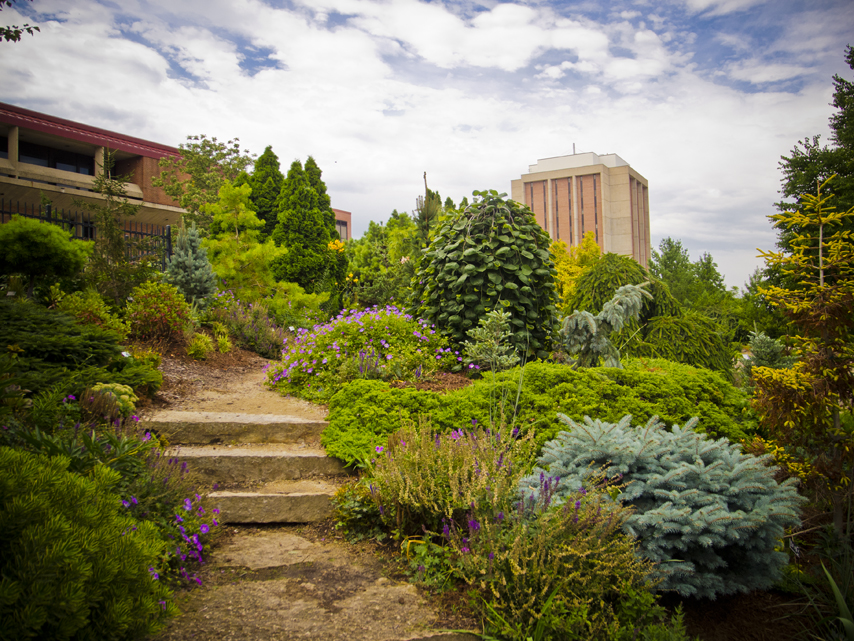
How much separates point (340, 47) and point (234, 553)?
17.3ft

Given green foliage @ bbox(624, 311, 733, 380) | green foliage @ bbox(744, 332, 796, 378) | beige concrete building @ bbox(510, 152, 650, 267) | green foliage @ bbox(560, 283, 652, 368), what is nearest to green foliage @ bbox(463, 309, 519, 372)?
green foliage @ bbox(560, 283, 652, 368)

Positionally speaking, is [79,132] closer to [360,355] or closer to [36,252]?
[36,252]

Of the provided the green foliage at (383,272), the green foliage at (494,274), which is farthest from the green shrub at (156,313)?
the green foliage at (383,272)

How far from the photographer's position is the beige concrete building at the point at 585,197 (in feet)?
206

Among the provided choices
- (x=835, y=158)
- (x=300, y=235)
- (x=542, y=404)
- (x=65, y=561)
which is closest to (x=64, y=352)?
(x=65, y=561)

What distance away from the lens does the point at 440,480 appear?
2822 millimetres

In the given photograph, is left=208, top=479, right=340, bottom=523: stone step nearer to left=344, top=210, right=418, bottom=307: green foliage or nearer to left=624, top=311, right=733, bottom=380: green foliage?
left=624, top=311, right=733, bottom=380: green foliage

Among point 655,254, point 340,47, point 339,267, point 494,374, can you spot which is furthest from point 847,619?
point 655,254

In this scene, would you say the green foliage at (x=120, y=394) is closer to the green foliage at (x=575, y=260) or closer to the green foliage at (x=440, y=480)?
the green foliage at (x=440, y=480)

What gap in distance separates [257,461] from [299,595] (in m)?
1.58

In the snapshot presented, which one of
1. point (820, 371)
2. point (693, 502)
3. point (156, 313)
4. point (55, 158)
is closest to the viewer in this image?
point (693, 502)

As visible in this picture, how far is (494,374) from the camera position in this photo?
14.4 ft

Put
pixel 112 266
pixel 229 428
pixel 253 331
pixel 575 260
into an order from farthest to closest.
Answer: pixel 575 260
pixel 253 331
pixel 112 266
pixel 229 428

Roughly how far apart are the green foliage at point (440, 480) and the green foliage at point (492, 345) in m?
1.75
